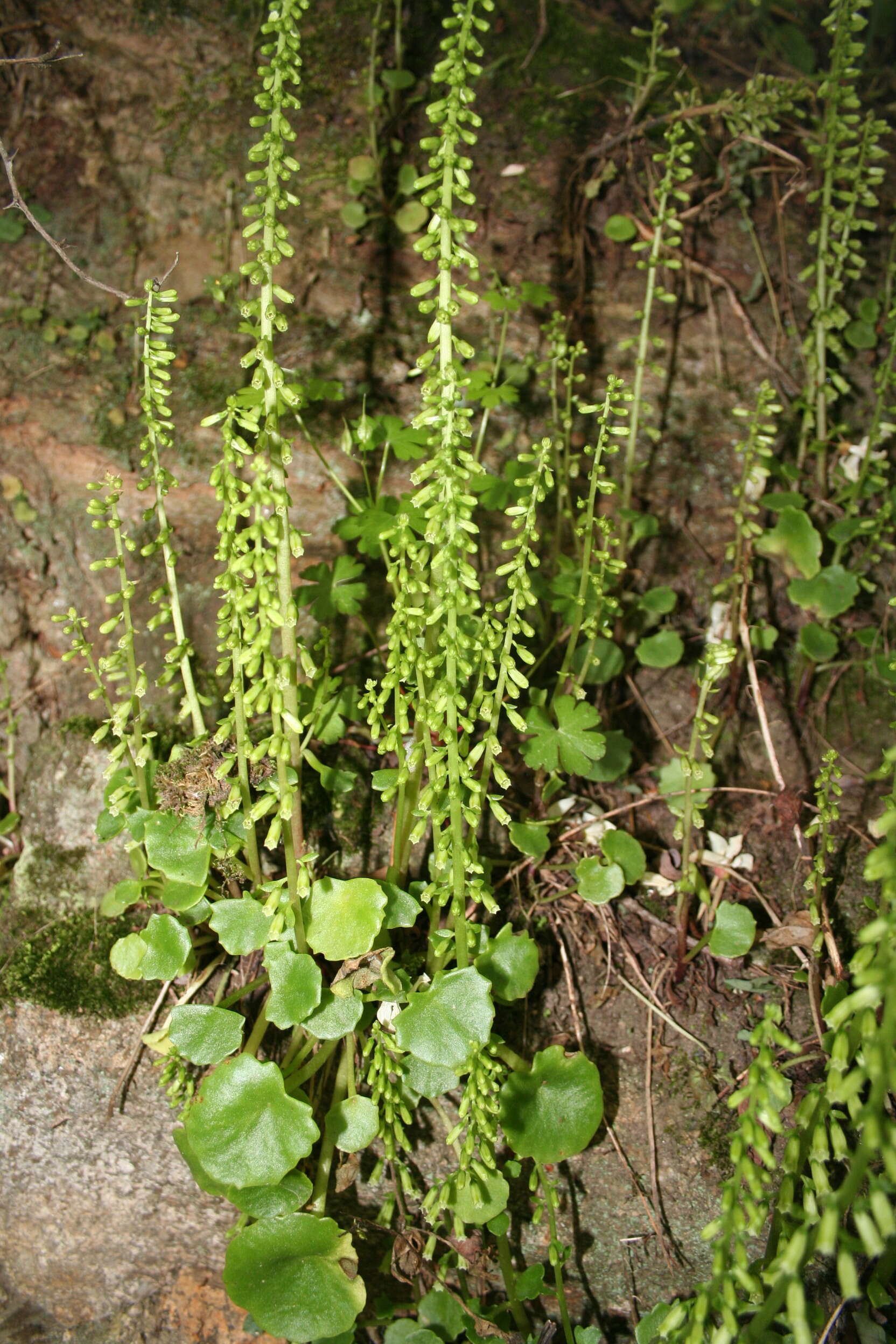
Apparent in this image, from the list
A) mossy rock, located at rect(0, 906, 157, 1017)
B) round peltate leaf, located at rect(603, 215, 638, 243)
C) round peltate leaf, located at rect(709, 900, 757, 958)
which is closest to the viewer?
round peltate leaf, located at rect(709, 900, 757, 958)

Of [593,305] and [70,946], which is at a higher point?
[593,305]

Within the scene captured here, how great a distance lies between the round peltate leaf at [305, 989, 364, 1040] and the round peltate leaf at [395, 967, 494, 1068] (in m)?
0.12

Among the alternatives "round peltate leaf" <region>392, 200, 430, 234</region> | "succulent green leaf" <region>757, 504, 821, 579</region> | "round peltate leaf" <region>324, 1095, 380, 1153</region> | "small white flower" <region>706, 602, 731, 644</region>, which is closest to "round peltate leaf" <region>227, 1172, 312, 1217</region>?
"round peltate leaf" <region>324, 1095, 380, 1153</region>

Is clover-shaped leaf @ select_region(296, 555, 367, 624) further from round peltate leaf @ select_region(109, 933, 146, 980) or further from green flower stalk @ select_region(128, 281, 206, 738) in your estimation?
round peltate leaf @ select_region(109, 933, 146, 980)

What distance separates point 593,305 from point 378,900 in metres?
2.68

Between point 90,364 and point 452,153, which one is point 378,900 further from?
point 90,364

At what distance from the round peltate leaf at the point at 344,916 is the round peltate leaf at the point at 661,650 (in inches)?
52.3

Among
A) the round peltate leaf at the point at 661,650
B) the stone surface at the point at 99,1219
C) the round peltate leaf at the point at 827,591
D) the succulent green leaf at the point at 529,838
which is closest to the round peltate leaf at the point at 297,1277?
the stone surface at the point at 99,1219

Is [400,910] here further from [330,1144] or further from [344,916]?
[330,1144]

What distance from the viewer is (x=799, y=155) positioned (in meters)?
3.76

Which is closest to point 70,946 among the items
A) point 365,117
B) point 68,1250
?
point 68,1250

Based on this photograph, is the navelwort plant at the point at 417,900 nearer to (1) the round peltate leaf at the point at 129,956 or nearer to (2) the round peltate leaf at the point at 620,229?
(1) the round peltate leaf at the point at 129,956

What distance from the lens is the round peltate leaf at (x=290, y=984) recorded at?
192cm

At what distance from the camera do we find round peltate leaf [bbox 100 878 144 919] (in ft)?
7.58
